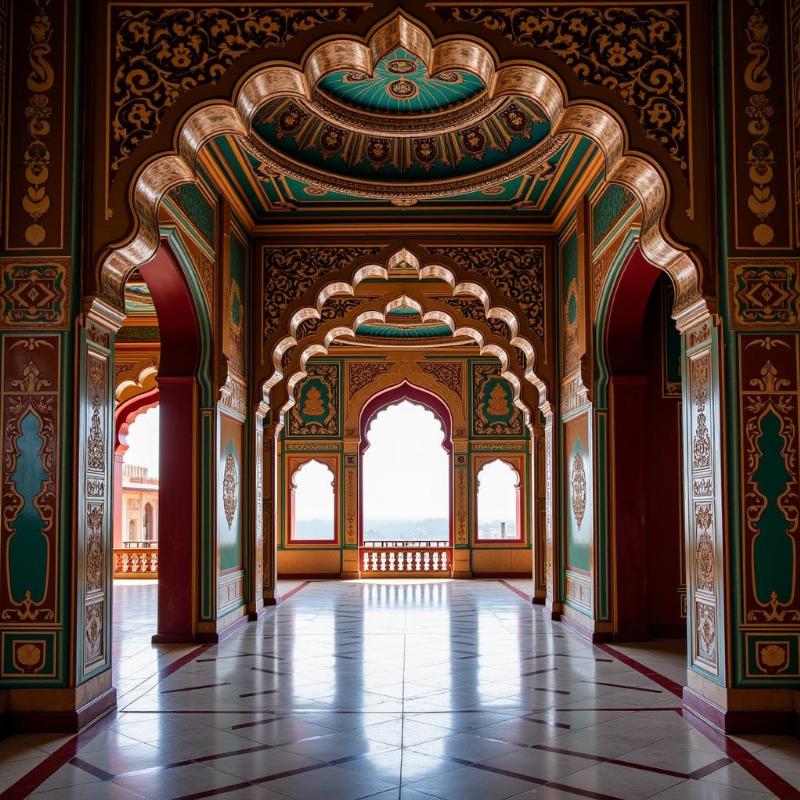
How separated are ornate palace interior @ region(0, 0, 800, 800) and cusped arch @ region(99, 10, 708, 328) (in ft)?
0.07

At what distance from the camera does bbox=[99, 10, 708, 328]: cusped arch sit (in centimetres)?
487

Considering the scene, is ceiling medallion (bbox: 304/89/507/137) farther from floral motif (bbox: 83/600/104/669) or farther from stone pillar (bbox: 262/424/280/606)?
stone pillar (bbox: 262/424/280/606)

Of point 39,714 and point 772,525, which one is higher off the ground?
point 772,525

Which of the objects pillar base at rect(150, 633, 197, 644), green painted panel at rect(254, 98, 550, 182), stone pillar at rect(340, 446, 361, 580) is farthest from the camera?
stone pillar at rect(340, 446, 361, 580)

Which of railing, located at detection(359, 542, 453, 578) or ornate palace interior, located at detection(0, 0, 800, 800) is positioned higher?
ornate palace interior, located at detection(0, 0, 800, 800)

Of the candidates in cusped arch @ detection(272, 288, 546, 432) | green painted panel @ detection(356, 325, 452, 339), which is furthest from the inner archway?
cusped arch @ detection(272, 288, 546, 432)

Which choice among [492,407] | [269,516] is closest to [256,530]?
[269,516]

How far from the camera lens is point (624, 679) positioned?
241 inches

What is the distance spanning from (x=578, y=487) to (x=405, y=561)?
686 centimetres

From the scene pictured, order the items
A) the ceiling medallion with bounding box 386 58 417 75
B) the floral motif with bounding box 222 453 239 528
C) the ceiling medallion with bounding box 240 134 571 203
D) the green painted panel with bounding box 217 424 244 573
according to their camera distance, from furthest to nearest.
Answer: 1. the floral motif with bounding box 222 453 239 528
2. the green painted panel with bounding box 217 424 244 573
3. the ceiling medallion with bounding box 240 134 571 203
4. the ceiling medallion with bounding box 386 58 417 75

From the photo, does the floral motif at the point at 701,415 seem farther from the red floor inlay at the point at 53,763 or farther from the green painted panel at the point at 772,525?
the red floor inlay at the point at 53,763

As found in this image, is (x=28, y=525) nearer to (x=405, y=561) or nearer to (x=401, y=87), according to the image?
(x=401, y=87)

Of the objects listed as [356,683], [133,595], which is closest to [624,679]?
[356,683]

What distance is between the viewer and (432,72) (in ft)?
16.6
